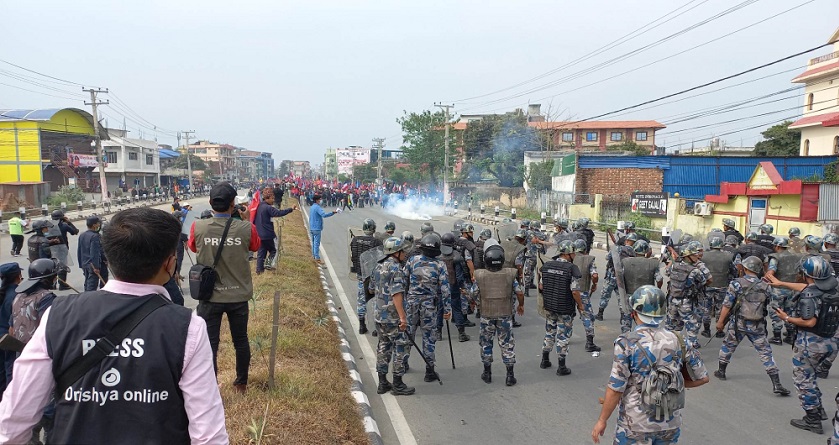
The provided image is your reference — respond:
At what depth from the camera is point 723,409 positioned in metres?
5.99

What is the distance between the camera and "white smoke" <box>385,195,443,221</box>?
1559 inches

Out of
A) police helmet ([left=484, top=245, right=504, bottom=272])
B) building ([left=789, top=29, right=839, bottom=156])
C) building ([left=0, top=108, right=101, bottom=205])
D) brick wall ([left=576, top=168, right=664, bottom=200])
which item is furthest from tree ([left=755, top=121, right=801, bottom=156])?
building ([left=0, top=108, right=101, bottom=205])

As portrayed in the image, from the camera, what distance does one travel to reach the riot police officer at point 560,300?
7.11 metres

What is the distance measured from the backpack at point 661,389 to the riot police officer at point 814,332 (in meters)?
2.80

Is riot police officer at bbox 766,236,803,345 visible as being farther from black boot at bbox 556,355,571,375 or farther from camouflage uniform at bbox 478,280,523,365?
camouflage uniform at bbox 478,280,523,365

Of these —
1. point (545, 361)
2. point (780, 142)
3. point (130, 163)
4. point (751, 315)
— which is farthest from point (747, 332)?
point (130, 163)

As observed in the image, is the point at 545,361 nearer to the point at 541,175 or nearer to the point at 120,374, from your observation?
the point at 120,374

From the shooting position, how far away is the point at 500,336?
6738mm

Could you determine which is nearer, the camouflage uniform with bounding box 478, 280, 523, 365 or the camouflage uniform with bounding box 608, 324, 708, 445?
the camouflage uniform with bounding box 608, 324, 708, 445

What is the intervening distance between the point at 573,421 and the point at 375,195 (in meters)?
49.1

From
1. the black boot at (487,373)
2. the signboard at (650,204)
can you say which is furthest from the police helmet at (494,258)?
the signboard at (650,204)

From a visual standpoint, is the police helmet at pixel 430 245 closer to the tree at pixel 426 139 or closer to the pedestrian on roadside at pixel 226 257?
the pedestrian on roadside at pixel 226 257

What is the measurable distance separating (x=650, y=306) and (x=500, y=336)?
3125mm

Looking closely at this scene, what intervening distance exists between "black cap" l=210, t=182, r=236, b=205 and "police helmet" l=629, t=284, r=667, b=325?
3.50 metres
